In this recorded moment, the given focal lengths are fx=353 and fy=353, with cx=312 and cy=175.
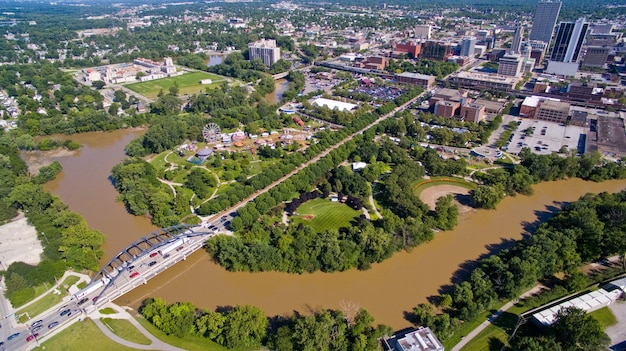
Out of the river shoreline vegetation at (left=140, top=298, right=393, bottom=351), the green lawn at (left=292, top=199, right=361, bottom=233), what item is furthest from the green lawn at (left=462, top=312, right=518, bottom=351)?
the green lawn at (left=292, top=199, right=361, bottom=233)

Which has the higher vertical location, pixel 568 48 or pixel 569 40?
pixel 569 40

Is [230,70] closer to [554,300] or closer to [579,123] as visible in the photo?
[579,123]

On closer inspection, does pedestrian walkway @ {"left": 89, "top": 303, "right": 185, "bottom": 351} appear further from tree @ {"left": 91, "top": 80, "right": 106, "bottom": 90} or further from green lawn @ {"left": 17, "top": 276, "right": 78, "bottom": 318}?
tree @ {"left": 91, "top": 80, "right": 106, "bottom": 90}

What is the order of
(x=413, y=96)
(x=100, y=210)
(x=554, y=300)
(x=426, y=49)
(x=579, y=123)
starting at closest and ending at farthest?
(x=554, y=300), (x=100, y=210), (x=579, y=123), (x=413, y=96), (x=426, y=49)

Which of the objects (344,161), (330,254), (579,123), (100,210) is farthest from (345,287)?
(579,123)

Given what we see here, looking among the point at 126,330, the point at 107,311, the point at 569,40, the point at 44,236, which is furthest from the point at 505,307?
the point at 569,40

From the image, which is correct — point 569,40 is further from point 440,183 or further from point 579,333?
point 579,333

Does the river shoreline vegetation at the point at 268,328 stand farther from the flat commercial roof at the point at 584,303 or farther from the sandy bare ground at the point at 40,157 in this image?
the sandy bare ground at the point at 40,157
